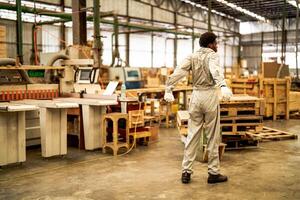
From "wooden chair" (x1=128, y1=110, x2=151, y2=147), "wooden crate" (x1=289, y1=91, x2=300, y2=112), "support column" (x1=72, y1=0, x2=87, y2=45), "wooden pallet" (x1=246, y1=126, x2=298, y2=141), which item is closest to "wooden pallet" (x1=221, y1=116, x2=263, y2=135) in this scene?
"wooden pallet" (x1=246, y1=126, x2=298, y2=141)

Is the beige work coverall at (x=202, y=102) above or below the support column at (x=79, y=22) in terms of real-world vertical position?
below

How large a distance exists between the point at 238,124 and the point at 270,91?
171 inches

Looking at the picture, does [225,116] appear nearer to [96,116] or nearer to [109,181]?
[96,116]

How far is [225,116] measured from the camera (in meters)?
6.03

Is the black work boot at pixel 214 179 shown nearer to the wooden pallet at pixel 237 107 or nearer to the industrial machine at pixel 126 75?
the wooden pallet at pixel 237 107

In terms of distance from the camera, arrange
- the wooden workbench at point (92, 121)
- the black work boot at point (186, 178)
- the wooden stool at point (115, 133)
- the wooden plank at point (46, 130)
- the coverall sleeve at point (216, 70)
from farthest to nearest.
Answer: the wooden workbench at point (92, 121) → the wooden stool at point (115, 133) → the wooden plank at point (46, 130) → the black work boot at point (186, 178) → the coverall sleeve at point (216, 70)

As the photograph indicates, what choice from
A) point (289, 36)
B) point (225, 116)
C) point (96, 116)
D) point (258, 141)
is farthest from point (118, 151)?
point (289, 36)

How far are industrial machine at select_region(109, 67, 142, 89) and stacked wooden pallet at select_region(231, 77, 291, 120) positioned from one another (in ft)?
9.15

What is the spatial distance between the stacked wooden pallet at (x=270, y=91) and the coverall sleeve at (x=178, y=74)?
5994 millimetres

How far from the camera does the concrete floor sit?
3.77 metres

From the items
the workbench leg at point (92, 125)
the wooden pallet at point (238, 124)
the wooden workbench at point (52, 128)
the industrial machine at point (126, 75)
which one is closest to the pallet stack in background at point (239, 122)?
the wooden pallet at point (238, 124)

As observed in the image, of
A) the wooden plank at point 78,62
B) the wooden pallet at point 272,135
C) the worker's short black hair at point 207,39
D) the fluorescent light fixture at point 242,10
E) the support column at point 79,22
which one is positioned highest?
the fluorescent light fixture at point 242,10

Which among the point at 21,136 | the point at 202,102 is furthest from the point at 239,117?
the point at 21,136

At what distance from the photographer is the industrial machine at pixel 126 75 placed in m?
9.25
